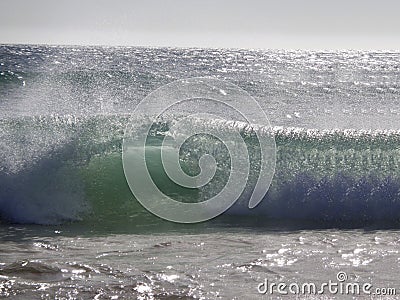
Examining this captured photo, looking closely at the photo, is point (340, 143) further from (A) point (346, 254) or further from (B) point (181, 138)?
(A) point (346, 254)

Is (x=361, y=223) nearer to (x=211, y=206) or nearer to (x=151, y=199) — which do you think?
(x=211, y=206)

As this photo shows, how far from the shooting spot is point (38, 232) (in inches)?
279

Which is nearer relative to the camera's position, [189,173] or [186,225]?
[186,225]

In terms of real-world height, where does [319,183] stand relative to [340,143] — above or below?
below

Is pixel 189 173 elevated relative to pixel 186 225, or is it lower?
elevated

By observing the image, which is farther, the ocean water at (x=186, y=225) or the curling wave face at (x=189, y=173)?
the curling wave face at (x=189, y=173)

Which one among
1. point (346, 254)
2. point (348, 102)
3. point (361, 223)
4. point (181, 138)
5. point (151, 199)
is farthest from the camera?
point (348, 102)

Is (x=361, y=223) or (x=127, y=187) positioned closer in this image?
(x=361, y=223)

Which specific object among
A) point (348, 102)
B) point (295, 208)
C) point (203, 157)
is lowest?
point (295, 208)

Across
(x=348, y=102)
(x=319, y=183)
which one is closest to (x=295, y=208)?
(x=319, y=183)

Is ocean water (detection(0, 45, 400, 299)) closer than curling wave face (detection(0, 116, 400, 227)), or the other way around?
ocean water (detection(0, 45, 400, 299))

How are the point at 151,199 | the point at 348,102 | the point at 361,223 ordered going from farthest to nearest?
the point at 348,102 < the point at 151,199 < the point at 361,223

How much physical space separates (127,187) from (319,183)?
2.49m

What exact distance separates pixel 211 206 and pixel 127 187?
135cm
